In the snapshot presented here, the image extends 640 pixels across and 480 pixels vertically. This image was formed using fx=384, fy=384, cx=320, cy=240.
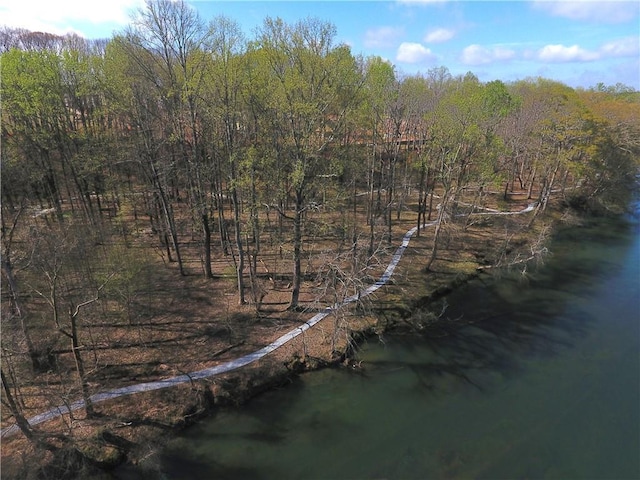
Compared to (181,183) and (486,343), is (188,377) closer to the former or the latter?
(486,343)

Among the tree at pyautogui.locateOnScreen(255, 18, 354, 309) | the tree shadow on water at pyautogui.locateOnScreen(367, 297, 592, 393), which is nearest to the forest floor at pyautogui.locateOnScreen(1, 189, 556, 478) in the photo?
the tree shadow on water at pyautogui.locateOnScreen(367, 297, 592, 393)

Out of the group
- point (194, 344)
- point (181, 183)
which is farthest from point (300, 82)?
point (181, 183)

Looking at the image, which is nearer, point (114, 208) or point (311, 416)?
point (311, 416)

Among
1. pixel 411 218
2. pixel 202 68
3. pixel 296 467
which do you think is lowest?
pixel 296 467

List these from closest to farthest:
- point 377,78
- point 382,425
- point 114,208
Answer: point 382,425 < point 377,78 < point 114,208

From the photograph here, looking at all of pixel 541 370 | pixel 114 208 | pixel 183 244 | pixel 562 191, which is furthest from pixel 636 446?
pixel 114 208

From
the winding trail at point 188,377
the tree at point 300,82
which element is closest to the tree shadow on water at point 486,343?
the winding trail at point 188,377

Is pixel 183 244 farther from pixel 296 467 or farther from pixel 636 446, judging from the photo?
pixel 636 446

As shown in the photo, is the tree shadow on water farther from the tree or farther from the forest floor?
the tree
